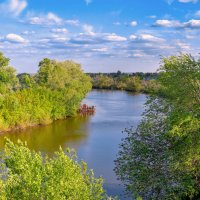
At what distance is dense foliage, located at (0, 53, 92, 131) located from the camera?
52562mm

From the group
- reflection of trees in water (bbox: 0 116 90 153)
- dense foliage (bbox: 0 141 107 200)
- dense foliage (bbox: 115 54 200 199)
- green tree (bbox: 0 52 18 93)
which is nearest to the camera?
dense foliage (bbox: 0 141 107 200)

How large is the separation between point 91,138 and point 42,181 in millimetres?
33798

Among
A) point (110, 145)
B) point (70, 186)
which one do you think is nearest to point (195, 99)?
point (70, 186)

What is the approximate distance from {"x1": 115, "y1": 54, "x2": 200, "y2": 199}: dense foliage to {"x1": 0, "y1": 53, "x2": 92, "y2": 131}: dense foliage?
104 feet

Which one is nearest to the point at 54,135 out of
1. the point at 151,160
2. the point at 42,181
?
the point at 151,160

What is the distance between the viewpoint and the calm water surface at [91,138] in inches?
1265

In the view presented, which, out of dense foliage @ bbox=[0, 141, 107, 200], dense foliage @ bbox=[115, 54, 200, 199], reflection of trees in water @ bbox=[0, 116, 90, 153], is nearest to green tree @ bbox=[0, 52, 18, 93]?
reflection of trees in water @ bbox=[0, 116, 90, 153]

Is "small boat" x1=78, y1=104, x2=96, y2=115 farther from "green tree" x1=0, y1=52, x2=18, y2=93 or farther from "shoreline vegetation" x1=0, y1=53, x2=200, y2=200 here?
"shoreline vegetation" x1=0, y1=53, x2=200, y2=200

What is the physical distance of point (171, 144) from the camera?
20.6m

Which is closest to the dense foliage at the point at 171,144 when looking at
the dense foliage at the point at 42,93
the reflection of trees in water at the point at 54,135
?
the reflection of trees in water at the point at 54,135

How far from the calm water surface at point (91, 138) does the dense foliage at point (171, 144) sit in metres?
3.64

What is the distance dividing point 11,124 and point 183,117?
1452 inches

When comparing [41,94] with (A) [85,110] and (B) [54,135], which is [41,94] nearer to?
(A) [85,110]

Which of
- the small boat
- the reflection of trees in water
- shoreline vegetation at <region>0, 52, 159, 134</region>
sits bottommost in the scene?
the reflection of trees in water
